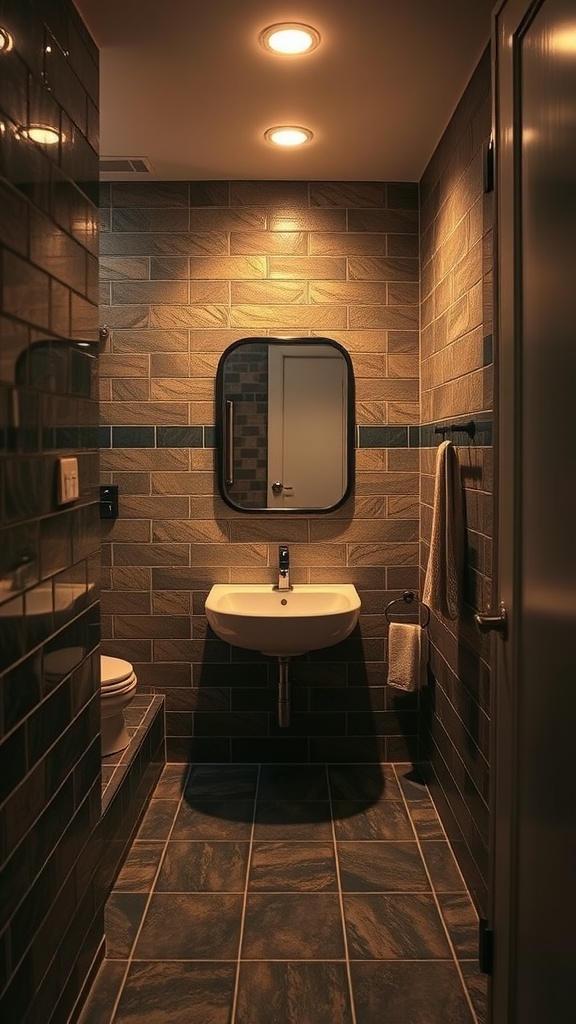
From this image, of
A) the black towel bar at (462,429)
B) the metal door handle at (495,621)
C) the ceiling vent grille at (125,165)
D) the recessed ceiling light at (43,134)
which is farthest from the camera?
the ceiling vent grille at (125,165)

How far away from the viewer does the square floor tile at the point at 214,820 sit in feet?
8.73

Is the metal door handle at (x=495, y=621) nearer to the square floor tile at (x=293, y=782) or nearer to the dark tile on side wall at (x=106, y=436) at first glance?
the square floor tile at (x=293, y=782)

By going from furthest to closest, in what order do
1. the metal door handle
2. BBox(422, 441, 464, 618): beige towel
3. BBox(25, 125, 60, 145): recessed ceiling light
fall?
BBox(422, 441, 464, 618): beige towel < the metal door handle < BBox(25, 125, 60, 145): recessed ceiling light

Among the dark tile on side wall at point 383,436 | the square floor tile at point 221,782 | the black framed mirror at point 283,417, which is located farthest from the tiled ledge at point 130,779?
the dark tile on side wall at point 383,436

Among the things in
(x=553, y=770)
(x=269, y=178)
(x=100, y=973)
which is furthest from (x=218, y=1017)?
(x=269, y=178)

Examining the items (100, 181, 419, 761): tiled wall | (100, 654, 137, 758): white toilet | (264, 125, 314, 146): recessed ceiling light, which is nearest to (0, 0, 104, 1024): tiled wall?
(100, 654, 137, 758): white toilet

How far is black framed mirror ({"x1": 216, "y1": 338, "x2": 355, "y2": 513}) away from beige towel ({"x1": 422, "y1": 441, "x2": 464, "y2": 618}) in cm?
79

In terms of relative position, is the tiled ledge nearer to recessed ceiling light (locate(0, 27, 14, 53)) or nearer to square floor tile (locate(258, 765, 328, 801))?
square floor tile (locate(258, 765, 328, 801))

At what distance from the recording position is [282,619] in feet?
Answer: 8.90

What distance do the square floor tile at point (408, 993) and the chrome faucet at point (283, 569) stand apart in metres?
1.46

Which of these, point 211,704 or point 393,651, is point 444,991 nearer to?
point 393,651

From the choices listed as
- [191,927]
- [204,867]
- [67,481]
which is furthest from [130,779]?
[67,481]

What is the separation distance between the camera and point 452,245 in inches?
101

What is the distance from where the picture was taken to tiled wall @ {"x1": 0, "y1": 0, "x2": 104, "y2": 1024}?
4.48 ft
